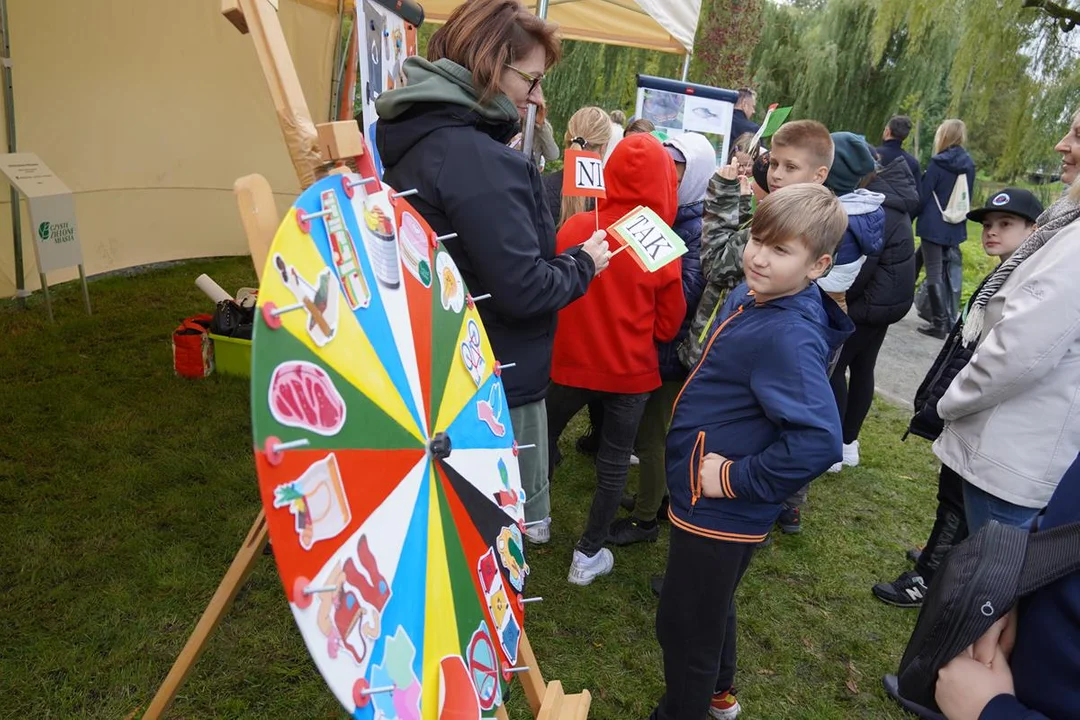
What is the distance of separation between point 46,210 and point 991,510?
5478mm

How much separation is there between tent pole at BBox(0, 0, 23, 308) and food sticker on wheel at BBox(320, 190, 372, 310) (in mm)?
4698

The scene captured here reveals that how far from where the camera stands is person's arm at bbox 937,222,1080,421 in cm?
192

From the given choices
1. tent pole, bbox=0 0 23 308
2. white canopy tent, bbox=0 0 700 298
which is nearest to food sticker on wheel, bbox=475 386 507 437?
white canopy tent, bbox=0 0 700 298

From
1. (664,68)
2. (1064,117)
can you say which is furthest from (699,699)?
(664,68)

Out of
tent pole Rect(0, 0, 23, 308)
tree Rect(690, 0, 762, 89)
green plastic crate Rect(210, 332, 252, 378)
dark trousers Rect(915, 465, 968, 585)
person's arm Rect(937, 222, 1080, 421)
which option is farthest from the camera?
tree Rect(690, 0, 762, 89)

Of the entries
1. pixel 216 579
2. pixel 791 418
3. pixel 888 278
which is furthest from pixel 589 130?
pixel 216 579

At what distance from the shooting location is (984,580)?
961 mm

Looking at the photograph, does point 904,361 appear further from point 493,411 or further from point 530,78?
point 493,411

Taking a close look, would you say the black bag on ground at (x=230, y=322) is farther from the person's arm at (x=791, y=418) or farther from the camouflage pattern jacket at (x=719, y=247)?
the person's arm at (x=791, y=418)

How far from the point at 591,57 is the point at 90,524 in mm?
9058

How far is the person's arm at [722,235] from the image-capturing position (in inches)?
103

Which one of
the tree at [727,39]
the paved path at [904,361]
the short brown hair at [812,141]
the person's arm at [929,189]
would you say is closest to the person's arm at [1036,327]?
the short brown hair at [812,141]

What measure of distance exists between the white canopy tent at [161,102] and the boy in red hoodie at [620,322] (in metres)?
2.93

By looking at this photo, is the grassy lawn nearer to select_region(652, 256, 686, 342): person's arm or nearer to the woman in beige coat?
the woman in beige coat
